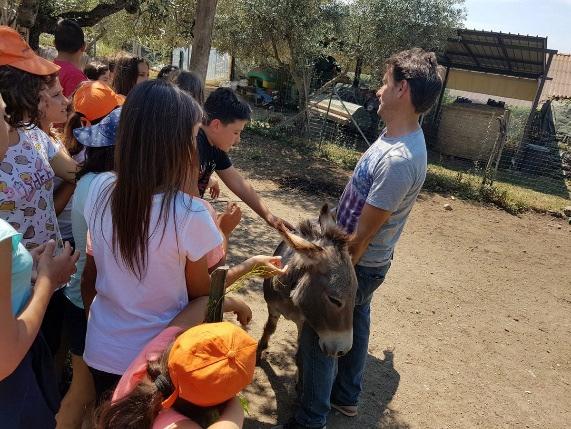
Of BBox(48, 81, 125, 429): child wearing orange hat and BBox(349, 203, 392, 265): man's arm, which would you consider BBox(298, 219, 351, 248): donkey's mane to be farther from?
BBox(48, 81, 125, 429): child wearing orange hat

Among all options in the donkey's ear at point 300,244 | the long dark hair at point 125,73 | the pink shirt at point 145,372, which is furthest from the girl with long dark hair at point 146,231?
the long dark hair at point 125,73

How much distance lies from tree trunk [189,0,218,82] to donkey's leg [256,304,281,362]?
4753 mm

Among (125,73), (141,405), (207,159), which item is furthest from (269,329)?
(125,73)

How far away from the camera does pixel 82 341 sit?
2154mm

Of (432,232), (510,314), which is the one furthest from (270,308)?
(432,232)

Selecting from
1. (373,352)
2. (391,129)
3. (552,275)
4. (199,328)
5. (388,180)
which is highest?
(391,129)

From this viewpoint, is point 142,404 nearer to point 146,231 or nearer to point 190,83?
point 146,231

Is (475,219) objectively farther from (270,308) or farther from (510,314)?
(270,308)

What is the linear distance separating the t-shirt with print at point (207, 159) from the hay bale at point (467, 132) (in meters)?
11.8

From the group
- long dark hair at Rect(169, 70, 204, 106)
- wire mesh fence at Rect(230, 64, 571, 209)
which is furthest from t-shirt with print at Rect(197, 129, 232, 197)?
wire mesh fence at Rect(230, 64, 571, 209)

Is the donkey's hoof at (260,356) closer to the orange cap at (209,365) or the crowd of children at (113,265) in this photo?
the crowd of children at (113,265)

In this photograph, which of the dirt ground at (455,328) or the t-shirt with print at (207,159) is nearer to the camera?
the t-shirt with print at (207,159)

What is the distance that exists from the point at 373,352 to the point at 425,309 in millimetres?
1175

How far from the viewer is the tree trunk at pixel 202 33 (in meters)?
7.14
